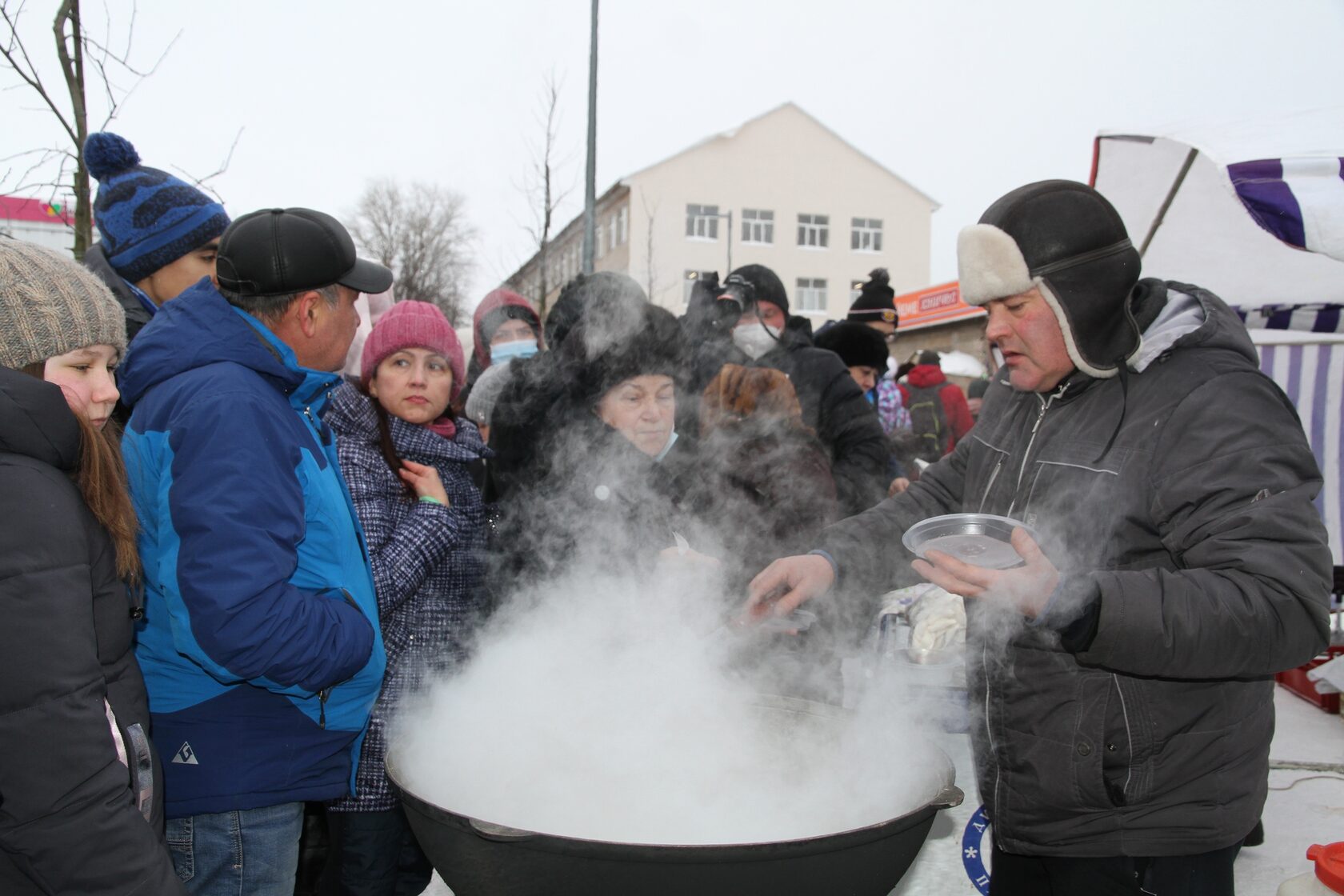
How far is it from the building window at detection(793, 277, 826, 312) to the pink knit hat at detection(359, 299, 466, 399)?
101 feet

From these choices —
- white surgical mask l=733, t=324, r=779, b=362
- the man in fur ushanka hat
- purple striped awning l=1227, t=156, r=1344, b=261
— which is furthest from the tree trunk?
purple striped awning l=1227, t=156, r=1344, b=261

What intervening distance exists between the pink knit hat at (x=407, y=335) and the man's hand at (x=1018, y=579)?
5.22 ft

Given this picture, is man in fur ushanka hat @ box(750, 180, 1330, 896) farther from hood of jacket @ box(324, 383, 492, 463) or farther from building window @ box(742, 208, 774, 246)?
building window @ box(742, 208, 774, 246)

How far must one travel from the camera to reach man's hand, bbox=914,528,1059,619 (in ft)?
4.11

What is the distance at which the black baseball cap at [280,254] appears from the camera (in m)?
1.62

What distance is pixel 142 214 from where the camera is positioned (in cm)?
221

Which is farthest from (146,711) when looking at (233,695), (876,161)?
(876,161)

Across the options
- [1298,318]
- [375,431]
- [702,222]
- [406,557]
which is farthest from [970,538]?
[702,222]

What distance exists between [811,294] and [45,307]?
32.5 meters

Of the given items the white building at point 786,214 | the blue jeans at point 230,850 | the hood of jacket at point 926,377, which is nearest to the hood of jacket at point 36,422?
the blue jeans at point 230,850

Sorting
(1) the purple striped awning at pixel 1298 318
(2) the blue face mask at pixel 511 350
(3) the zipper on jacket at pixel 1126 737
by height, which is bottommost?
(3) the zipper on jacket at pixel 1126 737

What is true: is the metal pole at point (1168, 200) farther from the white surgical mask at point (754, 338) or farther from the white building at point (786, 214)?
the white building at point (786, 214)

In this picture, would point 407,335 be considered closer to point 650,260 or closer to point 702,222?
point 650,260

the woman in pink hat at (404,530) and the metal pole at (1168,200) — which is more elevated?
the metal pole at (1168,200)
